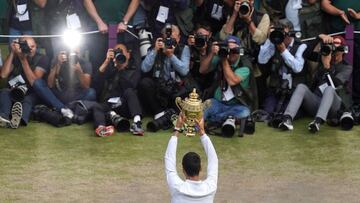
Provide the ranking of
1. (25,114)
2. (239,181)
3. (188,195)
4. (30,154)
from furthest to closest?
(25,114) < (30,154) < (239,181) < (188,195)

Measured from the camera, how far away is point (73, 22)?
1148 cm

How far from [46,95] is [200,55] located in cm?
184

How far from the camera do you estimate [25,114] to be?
10836 millimetres

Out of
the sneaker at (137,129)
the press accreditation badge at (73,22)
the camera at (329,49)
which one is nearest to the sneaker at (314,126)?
the camera at (329,49)

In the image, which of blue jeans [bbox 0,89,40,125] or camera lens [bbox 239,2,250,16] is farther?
camera lens [bbox 239,2,250,16]

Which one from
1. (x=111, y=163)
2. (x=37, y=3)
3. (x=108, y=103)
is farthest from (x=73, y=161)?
(x=37, y=3)

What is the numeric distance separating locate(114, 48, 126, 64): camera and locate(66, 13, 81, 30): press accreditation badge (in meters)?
0.84

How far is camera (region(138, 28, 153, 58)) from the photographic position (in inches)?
445

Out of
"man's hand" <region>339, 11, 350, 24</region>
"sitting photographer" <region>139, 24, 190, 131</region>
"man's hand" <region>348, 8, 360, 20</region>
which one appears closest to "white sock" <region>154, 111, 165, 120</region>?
"sitting photographer" <region>139, 24, 190, 131</region>

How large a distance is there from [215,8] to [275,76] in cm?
113

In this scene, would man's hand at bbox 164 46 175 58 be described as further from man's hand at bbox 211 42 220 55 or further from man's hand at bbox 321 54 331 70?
man's hand at bbox 321 54 331 70

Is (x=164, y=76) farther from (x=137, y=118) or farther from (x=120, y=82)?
(x=137, y=118)

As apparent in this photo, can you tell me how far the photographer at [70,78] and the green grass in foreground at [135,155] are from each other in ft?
1.36

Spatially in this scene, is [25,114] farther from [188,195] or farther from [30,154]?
[188,195]
